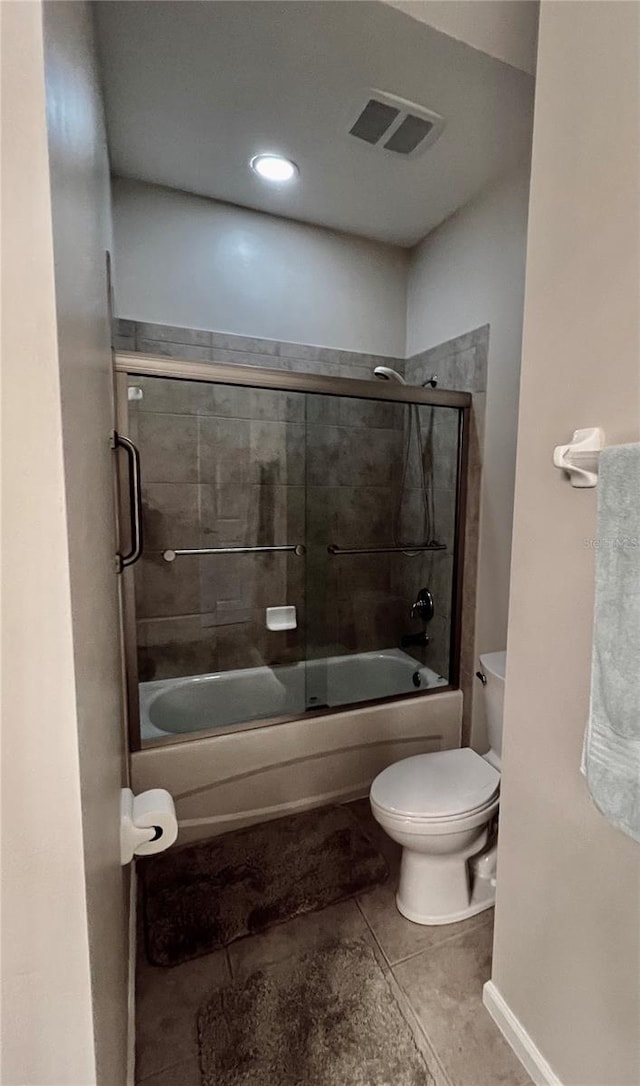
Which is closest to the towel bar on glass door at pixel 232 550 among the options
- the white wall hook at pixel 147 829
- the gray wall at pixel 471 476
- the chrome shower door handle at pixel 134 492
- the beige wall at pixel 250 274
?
the chrome shower door handle at pixel 134 492

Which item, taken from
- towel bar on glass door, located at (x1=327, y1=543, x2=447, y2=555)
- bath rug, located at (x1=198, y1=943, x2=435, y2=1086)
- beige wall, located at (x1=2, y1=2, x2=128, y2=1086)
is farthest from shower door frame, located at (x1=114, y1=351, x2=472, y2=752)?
beige wall, located at (x1=2, y1=2, x2=128, y2=1086)

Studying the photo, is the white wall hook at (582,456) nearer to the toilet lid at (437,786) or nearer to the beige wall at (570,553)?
the beige wall at (570,553)

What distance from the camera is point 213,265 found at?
214cm

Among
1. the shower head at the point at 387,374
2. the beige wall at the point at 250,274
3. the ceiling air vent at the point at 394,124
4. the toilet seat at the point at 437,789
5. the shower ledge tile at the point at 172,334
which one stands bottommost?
the toilet seat at the point at 437,789

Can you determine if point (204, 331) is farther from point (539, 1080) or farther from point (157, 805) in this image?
point (539, 1080)

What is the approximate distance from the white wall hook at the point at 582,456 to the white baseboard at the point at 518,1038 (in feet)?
4.02

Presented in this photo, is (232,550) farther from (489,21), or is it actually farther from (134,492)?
(489,21)

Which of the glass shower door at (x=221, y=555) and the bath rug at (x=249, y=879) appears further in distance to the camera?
the glass shower door at (x=221, y=555)

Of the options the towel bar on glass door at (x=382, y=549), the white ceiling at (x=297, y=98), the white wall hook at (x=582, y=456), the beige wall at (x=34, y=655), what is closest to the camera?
the beige wall at (x=34, y=655)

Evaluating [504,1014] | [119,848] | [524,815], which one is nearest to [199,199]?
[119,848]

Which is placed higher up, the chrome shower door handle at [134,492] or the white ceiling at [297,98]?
the white ceiling at [297,98]

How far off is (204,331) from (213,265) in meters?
0.31

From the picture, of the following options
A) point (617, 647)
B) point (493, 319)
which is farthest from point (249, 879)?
point (493, 319)

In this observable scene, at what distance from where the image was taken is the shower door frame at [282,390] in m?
1.62
